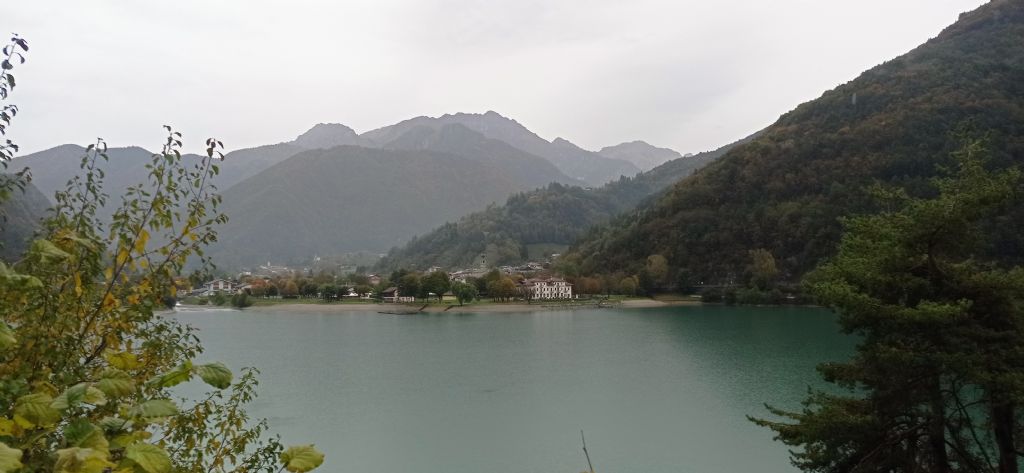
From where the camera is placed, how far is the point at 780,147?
260ft

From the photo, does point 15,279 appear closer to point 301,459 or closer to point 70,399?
point 70,399

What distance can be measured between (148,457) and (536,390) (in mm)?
22388

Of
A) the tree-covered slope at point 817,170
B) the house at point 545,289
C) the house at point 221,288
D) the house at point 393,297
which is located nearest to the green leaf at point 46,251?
the house at point 545,289

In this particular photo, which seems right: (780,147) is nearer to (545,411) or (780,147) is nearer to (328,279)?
(328,279)

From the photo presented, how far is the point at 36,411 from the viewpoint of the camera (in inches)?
54.2

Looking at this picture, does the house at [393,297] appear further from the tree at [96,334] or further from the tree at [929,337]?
the tree at [96,334]

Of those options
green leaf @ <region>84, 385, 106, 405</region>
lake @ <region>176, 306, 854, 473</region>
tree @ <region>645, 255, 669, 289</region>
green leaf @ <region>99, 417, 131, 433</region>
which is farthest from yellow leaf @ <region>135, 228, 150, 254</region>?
tree @ <region>645, 255, 669, 289</region>

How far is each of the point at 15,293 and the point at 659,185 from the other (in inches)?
6824

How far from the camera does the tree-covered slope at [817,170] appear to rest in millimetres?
63719

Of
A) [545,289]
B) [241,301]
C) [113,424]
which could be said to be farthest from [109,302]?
[241,301]

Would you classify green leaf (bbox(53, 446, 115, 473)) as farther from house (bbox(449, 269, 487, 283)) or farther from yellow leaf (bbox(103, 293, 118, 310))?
house (bbox(449, 269, 487, 283))

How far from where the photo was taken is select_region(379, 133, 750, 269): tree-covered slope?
373 feet

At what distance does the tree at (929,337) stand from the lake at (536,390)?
751 centimetres

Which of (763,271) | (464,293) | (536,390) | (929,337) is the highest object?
(763,271)
